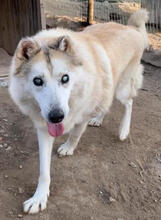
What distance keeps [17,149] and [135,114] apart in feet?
5.08

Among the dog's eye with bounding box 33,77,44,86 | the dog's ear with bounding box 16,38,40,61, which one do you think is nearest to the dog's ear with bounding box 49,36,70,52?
the dog's ear with bounding box 16,38,40,61

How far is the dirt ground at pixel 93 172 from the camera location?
2758 millimetres

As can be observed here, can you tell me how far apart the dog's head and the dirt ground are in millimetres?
769

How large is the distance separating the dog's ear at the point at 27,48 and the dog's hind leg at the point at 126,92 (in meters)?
1.50

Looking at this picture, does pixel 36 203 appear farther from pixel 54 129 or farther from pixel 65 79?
pixel 65 79

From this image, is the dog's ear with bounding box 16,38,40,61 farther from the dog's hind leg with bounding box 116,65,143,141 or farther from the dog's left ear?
the dog's hind leg with bounding box 116,65,143,141

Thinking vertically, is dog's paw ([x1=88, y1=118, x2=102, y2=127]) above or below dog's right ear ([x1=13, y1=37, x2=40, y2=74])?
below

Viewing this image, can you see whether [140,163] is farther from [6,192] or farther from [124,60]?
[6,192]

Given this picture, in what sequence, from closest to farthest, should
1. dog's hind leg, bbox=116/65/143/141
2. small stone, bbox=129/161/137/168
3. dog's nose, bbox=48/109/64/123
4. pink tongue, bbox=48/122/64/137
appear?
dog's nose, bbox=48/109/64/123 < pink tongue, bbox=48/122/64/137 < small stone, bbox=129/161/137/168 < dog's hind leg, bbox=116/65/143/141

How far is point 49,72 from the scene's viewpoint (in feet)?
7.80

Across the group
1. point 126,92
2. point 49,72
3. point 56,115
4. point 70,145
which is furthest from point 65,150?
point 49,72

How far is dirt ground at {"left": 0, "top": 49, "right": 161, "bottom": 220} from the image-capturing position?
9.05ft

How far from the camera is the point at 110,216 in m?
2.70

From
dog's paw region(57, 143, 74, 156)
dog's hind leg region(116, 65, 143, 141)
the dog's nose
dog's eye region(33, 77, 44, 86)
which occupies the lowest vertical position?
dog's paw region(57, 143, 74, 156)
